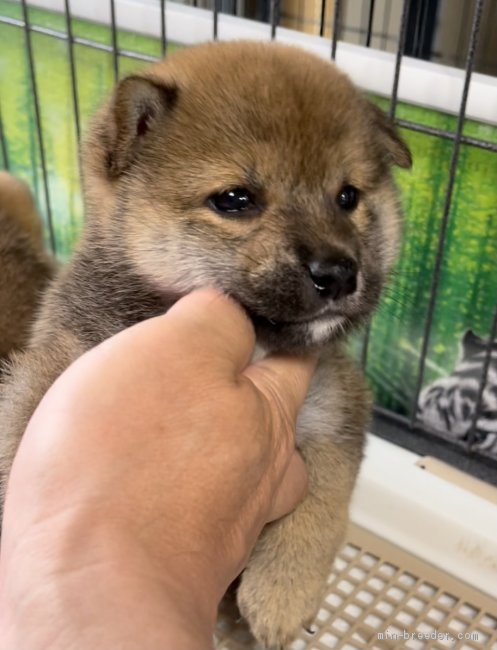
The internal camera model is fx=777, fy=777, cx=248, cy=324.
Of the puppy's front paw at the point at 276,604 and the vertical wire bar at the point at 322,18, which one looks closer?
the puppy's front paw at the point at 276,604

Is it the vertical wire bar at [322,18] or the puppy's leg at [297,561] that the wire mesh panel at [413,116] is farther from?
the puppy's leg at [297,561]

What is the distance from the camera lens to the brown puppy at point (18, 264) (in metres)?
1.51

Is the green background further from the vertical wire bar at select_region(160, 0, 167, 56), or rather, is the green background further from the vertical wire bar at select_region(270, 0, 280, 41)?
the vertical wire bar at select_region(270, 0, 280, 41)

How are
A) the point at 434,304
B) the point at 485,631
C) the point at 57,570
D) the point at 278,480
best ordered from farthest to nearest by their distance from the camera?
the point at 434,304
the point at 485,631
the point at 278,480
the point at 57,570

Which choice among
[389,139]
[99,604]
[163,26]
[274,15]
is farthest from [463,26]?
[99,604]

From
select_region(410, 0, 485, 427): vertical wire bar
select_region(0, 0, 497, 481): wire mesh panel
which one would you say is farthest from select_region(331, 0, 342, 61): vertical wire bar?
select_region(410, 0, 485, 427): vertical wire bar

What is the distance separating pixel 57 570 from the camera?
0.78 meters

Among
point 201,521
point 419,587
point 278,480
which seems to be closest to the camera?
point 201,521

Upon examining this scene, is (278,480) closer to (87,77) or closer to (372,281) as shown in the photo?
(372,281)

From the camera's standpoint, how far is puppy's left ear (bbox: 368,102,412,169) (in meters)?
1.20

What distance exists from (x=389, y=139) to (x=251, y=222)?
32 cm

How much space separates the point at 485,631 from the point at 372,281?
78 centimetres

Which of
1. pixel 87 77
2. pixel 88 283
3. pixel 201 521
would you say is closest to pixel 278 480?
pixel 201 521

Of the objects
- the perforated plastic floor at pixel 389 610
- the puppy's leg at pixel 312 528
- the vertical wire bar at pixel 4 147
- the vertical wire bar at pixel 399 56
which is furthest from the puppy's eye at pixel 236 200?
the vertical wire bar at pixel 4 147
